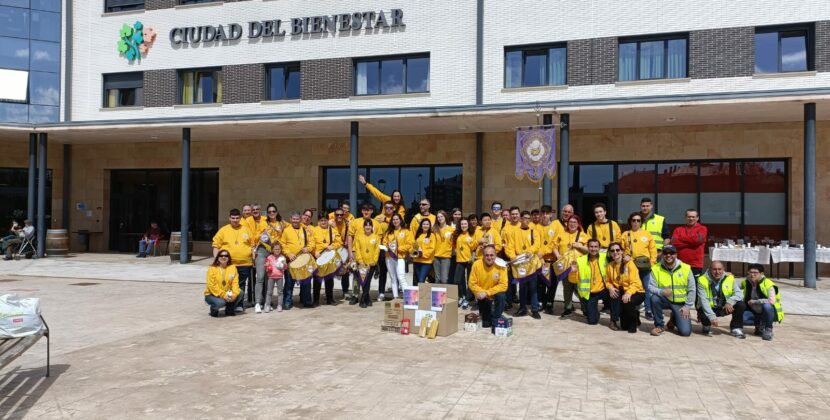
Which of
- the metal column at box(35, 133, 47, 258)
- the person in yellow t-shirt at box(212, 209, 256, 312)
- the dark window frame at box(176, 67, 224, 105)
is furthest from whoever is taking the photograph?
the dark window frame at box(176, 67, 224, 105)

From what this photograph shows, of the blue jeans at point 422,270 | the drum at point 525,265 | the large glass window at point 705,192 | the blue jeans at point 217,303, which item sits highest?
the large glass window at point 705,192

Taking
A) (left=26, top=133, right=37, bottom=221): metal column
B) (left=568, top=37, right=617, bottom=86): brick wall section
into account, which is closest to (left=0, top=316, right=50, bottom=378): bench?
(left=568, top=37, right=617, bottom=86): brick wall section

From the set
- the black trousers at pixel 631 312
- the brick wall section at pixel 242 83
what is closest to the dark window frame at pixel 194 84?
the brick wall section at pixel 242 83

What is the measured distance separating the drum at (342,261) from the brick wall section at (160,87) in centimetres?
1364

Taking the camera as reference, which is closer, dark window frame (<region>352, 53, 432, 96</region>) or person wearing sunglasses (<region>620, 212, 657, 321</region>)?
person wearing sunglasses (<region>620, 212, 657, 321</region>)

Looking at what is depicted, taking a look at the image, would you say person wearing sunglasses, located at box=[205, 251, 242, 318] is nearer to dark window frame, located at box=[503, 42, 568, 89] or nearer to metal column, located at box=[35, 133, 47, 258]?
dark window frame, located at box=[503, 42, 568, 89]

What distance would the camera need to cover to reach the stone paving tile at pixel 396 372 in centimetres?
489

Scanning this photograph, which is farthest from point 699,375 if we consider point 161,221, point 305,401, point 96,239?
point 96,239

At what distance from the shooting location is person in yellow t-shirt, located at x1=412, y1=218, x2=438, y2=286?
9.87m

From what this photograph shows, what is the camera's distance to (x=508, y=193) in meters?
17.6

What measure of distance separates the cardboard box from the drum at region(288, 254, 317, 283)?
2.48 m

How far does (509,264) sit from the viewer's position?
9203 millimetres

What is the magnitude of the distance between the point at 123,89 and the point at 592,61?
17.0m

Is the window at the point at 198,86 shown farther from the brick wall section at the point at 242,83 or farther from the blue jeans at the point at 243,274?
the blue jeans at the point at 243,274
